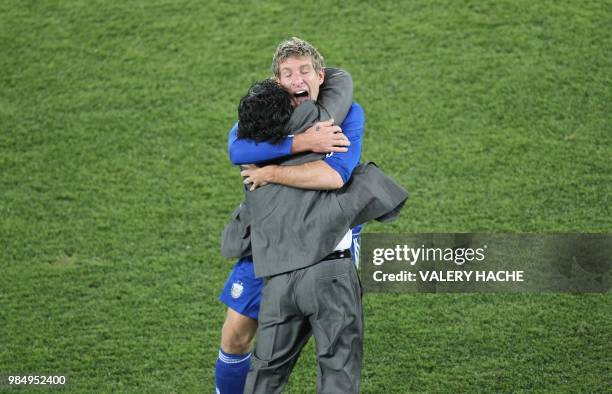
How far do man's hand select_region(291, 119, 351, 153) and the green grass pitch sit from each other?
1.52 meters

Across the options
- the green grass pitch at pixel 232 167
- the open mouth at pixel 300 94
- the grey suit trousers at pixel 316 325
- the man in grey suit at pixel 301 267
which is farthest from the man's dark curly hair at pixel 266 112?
the green grass pitch at pixel 232 167

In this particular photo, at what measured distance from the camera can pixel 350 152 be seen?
3256mm

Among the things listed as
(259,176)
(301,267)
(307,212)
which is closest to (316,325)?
(301,267)

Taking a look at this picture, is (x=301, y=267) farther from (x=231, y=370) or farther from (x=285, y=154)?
(x=231, y=370)

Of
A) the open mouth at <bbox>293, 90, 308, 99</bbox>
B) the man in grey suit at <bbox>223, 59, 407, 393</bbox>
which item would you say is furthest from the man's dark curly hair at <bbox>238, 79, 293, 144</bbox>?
the open mouth at <bbox>293, 90, 308, 99</bbox>

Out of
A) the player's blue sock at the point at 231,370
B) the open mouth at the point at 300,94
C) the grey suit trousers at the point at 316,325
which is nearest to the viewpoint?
the grey suit trousers at the point at 316,325

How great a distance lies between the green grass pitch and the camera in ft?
15.0

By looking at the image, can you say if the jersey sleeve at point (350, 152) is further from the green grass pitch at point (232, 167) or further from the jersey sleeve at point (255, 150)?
the green grass pitch at point (232, 167)

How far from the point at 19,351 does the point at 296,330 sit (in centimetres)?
203

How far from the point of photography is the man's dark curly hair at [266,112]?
124 inches

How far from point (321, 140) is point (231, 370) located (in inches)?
44.3

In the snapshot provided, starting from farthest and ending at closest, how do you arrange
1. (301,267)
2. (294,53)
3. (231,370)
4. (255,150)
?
(231,370) < (294,53) < (255,150) < (301,267)

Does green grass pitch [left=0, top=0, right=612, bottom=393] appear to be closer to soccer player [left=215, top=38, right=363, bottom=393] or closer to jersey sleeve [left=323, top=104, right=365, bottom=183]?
soccer player [left=215, top=38, right=363, bottom=393]

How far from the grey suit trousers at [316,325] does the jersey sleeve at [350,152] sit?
11.9 inches
